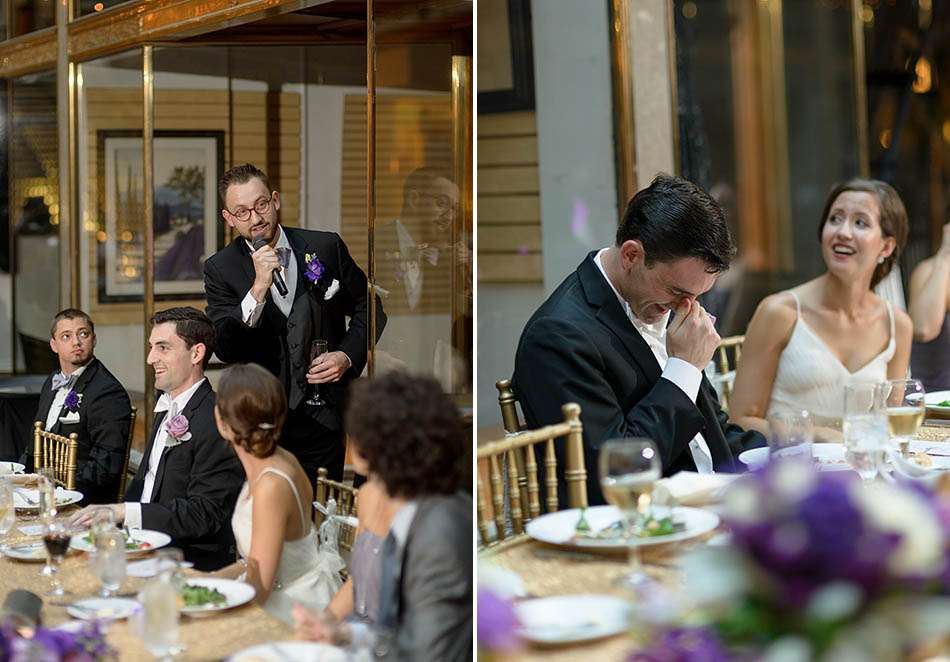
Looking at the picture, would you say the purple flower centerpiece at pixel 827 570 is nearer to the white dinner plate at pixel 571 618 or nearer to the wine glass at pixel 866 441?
the white dinner plate at pixel 571 618

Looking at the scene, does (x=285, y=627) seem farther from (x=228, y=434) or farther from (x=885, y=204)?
(x=885, y=204)

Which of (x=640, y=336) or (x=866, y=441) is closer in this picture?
(x=866, y=441)

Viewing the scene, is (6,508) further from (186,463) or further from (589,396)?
(589,396)

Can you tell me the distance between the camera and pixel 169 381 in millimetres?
2385

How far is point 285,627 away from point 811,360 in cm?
224

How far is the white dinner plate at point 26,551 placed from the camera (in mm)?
2336

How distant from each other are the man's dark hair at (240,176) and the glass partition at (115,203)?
9.7 inches

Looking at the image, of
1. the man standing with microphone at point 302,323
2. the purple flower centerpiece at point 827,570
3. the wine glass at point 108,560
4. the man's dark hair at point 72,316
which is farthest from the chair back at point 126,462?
the purple flower centerpiece at point 827,570

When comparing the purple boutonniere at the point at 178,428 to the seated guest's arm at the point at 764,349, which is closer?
the purple boutonniere at the point at 178,428

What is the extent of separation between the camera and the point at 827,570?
1117 mm

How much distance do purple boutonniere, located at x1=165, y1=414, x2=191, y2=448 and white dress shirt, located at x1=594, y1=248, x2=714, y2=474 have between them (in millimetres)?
879

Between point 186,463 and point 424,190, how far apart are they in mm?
694

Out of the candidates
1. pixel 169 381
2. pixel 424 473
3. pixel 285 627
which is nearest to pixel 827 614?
pixel 424 473

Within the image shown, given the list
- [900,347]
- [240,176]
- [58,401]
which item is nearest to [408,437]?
[240,176]
